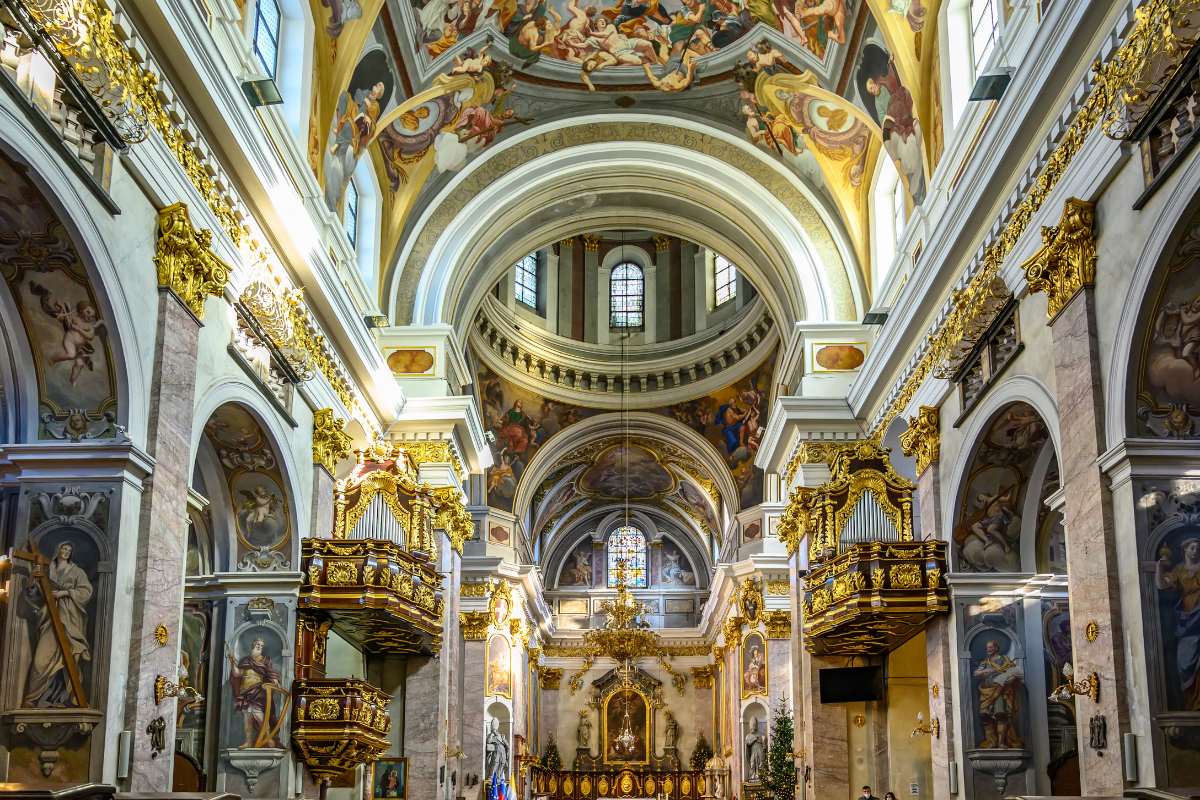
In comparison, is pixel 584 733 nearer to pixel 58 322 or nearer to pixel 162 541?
pixel 162 541

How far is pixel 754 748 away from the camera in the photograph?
30.5m

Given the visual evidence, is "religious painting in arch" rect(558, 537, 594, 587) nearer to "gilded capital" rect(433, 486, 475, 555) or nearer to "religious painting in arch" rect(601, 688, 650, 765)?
"religious painting in arch" rect(601, 688, 650, 765)

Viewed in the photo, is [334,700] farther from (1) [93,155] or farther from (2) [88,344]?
(1) [93,155]

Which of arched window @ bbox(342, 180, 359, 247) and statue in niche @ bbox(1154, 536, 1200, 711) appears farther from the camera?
arched window @ bbox(342, 180, 359, 247)

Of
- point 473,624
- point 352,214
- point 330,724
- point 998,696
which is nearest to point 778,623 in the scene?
point 473,624

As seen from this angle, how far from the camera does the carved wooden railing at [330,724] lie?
597 inches

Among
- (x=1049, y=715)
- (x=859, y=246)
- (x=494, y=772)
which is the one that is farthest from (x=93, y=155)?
(x=494, y=772)

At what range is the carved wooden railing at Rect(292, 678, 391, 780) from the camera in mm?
15172

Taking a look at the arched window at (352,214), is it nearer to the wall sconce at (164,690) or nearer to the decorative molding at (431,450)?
the decorative molding at (431,450)

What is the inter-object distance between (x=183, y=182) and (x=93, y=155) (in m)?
1.93

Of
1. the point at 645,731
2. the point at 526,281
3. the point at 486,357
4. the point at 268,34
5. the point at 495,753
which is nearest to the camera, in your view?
the point at 268,34

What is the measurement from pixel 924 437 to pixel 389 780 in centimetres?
891

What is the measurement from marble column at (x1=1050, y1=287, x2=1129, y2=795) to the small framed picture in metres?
10.7

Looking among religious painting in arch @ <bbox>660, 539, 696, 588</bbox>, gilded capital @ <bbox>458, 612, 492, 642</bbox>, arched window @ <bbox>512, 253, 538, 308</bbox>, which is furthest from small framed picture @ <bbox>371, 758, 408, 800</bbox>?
religious painting in arch @ <bbox>660, 539, 696, 588</bbox>
